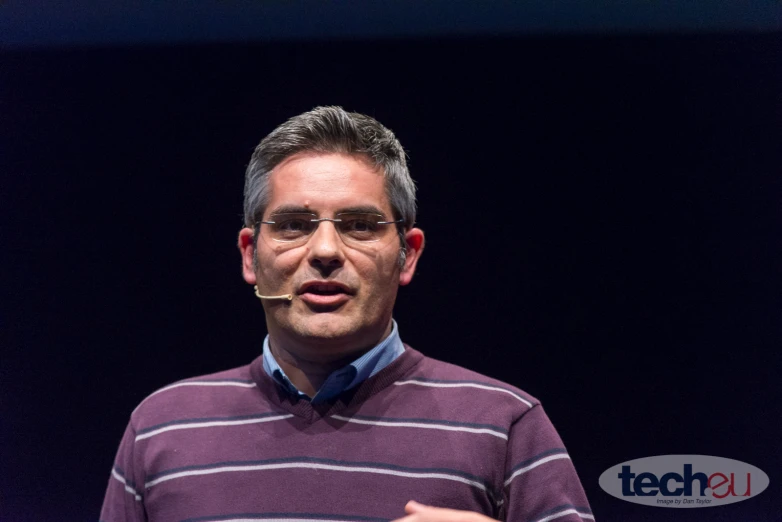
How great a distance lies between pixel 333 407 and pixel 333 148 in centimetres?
54

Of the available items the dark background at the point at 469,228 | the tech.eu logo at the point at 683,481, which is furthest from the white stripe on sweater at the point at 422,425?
the tech.eu logo at the point at 683,481

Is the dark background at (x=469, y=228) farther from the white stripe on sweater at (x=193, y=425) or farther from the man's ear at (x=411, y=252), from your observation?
the white stripe on sweater at (x=193, y=425)

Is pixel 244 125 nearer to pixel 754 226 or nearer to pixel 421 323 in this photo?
pixel 421 323

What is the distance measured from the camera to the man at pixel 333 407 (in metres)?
1.59

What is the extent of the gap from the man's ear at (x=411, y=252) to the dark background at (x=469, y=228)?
1.25 ft

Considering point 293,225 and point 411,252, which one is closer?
point 293,225

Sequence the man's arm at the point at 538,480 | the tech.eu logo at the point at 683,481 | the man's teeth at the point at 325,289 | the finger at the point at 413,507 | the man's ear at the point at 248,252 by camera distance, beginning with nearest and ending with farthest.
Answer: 1. the finger at the point at 413,507
2. the man's arm at the point at 538,480
3. the man's teeth at the point at 325,289
4. the man's ear at the point at 248,252
5. the tech.eu logo at the point at 683,481

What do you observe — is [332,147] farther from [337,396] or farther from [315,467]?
[315,467]

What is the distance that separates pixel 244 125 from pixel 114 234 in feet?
1.53

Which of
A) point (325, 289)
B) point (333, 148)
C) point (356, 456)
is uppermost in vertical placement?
point (333, 148)

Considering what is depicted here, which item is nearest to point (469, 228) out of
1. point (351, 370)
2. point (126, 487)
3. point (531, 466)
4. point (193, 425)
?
point (351, 370)

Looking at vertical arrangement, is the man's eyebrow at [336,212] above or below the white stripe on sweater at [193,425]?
above

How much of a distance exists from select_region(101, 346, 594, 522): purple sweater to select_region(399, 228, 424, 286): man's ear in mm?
171

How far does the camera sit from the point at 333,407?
1.67 meters
